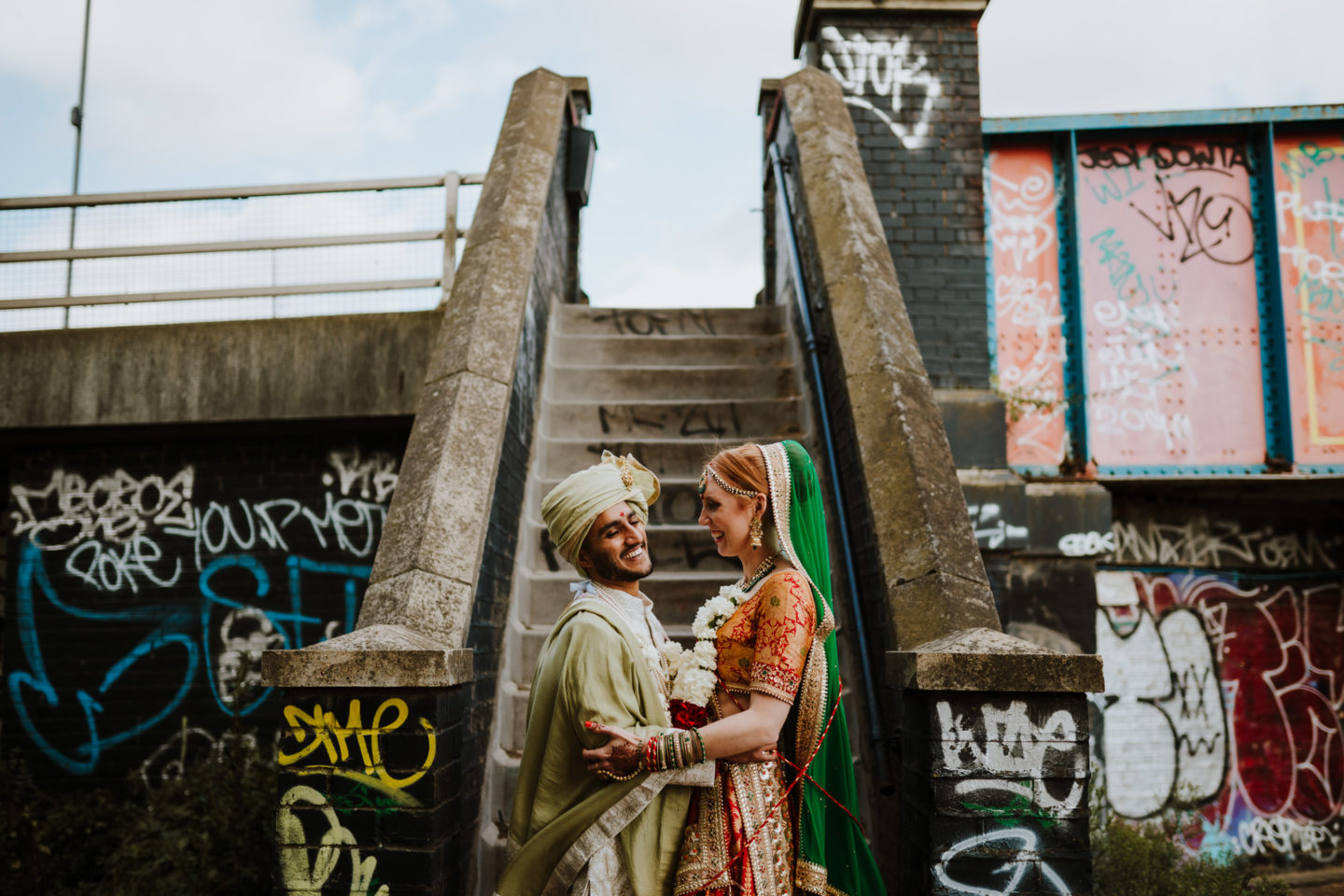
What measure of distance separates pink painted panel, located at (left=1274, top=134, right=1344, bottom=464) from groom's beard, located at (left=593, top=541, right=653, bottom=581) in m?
6.52

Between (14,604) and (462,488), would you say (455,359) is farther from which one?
(14,604)

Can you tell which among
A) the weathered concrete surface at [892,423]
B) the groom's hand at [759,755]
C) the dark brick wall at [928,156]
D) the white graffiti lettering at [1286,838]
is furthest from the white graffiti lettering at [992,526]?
the groom's hand at [759,755]

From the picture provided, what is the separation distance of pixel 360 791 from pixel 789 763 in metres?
1.40

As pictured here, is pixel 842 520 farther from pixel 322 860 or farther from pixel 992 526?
pixel 322 860

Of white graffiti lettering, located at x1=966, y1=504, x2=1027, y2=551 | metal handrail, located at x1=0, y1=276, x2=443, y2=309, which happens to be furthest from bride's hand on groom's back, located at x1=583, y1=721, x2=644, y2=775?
metal handrail, located at x1=0, y1=276, x2=443, y2=309

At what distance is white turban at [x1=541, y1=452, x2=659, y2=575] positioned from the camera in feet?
8.52

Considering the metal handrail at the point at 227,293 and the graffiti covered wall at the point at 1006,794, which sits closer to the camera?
the graffiti covered wall at the point at 1006,794

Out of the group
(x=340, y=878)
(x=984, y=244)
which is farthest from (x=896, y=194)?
(x=340, y=878)

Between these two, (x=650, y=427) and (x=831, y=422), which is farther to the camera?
(x=650, y=427)

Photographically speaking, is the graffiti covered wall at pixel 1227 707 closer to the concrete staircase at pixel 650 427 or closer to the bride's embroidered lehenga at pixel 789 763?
the concrete staircase at pixel 650 427

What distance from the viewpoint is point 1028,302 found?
23.7ft

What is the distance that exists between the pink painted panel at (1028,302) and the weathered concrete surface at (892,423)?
1996mm

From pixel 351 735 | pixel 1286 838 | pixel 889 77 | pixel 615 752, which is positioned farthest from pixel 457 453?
pixel 1286 838

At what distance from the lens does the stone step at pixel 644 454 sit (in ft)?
17.9
